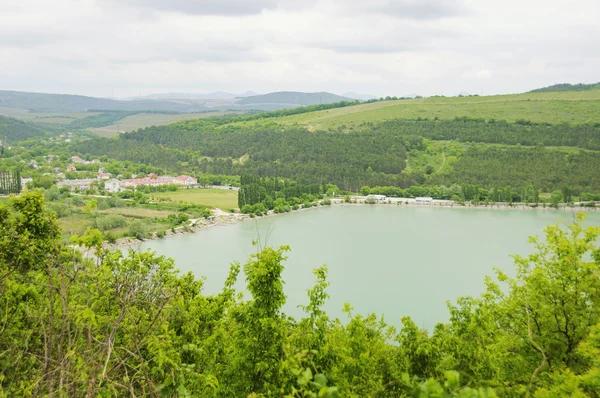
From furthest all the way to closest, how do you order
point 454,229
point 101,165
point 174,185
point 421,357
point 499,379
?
point 101,165 < point 174,185 < point 454,229 < point 421,357 < point 499,379

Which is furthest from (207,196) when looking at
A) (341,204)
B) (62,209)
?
(62,209)

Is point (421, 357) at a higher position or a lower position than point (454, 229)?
higher

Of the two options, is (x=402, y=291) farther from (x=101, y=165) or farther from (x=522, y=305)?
(x=101, y=165)

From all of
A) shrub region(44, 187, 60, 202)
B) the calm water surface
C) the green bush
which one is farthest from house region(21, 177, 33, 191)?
the calm water surface

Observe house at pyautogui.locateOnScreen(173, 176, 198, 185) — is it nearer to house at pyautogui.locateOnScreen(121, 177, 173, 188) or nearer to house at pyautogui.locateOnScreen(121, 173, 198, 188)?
house at pyautogui.locateOnScreen(121, 173, 198, 188)

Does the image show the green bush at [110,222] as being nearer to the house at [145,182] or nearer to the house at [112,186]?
the house at [112,186]

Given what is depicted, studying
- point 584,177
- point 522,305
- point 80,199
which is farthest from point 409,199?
point 522,305
